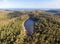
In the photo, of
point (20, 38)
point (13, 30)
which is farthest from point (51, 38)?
point (13, 30)

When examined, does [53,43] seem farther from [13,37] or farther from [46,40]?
[13,37]

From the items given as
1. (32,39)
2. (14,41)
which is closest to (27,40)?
(32,39)

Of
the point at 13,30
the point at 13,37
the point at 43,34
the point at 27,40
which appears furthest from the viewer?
the point at 13,30

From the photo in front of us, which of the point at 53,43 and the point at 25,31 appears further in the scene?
the point at 25,31

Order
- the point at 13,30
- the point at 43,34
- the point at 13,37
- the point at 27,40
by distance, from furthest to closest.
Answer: the point at 13,30
the point at 43,34
the point at 13,37
the point at 27,40

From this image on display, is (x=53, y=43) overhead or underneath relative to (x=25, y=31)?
underneath

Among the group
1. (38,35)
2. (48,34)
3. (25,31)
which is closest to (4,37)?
(25,31)

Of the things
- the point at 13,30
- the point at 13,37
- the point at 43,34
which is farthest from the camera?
the point at 13,30

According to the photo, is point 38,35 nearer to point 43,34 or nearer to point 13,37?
point 43,34

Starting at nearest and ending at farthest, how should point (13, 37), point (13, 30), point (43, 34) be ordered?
point (13, 37) → point (43, 34) → point (13, 30)

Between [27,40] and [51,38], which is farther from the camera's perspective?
[51,38]
